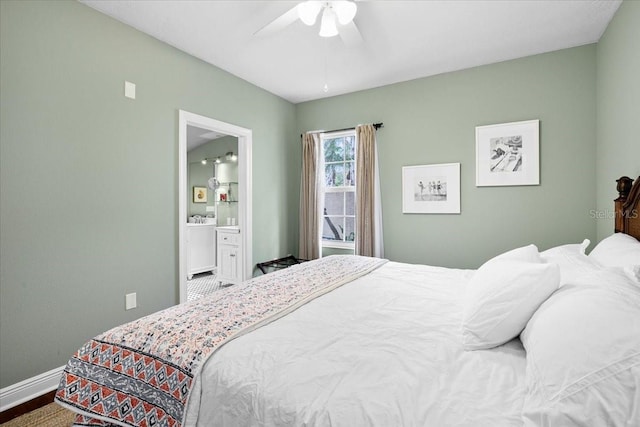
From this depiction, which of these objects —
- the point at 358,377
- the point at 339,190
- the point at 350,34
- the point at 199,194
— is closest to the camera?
the point at 358,377

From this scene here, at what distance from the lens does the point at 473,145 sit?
335 cm

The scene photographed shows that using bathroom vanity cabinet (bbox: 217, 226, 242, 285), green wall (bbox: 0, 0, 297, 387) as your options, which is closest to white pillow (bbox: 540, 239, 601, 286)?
green wall (bbox: 0, 0, 297, 387)

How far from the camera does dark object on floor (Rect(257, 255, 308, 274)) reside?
3.96 metres

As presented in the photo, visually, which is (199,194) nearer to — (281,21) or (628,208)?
(281,21)

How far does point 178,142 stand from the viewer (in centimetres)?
296

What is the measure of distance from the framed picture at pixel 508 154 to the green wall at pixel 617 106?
486mm

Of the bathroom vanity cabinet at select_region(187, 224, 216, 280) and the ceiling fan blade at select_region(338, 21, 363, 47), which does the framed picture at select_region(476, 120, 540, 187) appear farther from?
the bathroom vanity cabinet at select_region(187, 224, 216, 280)

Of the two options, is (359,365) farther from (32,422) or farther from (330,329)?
(32,422)

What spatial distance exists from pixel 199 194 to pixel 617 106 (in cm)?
601

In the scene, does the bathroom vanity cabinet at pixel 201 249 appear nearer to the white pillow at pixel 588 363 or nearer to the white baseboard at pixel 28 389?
the white baseboard at pixel 28 389

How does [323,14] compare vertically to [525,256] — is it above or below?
above

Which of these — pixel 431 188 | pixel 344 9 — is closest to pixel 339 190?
pixel 431 188

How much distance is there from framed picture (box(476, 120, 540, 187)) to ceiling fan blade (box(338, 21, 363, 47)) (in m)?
1.65

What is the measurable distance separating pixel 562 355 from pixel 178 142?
310 cm
